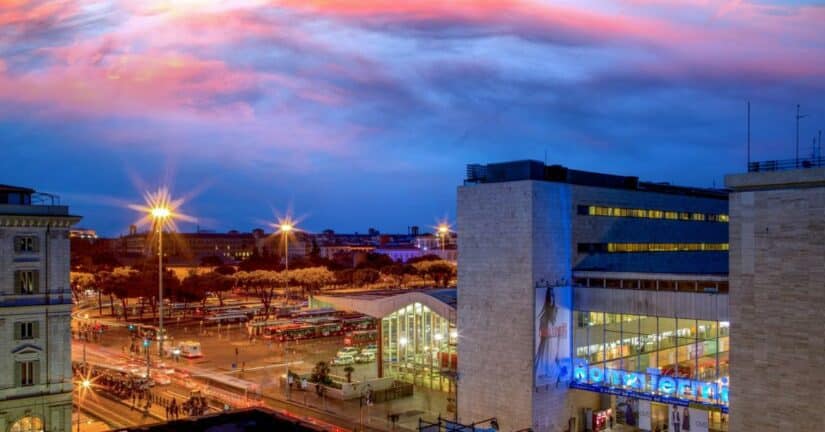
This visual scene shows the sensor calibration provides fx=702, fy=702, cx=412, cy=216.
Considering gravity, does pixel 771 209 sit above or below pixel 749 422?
above

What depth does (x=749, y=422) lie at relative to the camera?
33.1 metres

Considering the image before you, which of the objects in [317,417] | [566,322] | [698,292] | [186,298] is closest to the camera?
[698,292]

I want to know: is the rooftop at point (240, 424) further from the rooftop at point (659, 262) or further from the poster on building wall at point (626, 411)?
the poster on building wall at point (626, 411)

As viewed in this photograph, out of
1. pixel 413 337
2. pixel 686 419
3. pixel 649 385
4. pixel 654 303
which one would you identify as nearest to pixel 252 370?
pixel 413 337

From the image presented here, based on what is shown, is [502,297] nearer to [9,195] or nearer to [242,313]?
[9,195]

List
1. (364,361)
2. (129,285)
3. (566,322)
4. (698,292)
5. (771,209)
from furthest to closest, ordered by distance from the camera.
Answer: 1. (129,285)
2. (364,361)
3. (566,322)
4. (698,292)
5. (771,209)

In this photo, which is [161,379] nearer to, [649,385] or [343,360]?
[343,360]

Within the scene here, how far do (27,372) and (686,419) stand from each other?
39350 millimetres

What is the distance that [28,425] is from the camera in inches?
1687

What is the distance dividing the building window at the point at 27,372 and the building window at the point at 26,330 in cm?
156

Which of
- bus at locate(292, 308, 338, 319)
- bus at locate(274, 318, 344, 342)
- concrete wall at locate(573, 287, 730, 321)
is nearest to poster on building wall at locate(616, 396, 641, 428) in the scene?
concrete wall at locate(573, 287, 730, 321)

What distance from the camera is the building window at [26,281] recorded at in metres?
43.7

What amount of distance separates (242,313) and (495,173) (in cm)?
7599

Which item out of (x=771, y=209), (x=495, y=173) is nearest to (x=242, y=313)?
(x=495, y=173)
